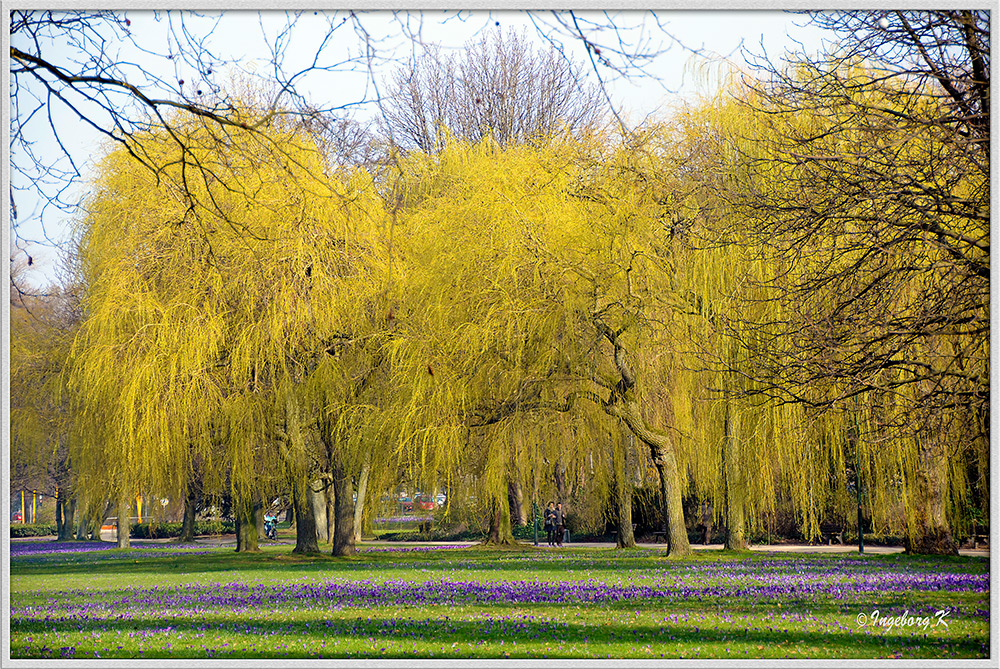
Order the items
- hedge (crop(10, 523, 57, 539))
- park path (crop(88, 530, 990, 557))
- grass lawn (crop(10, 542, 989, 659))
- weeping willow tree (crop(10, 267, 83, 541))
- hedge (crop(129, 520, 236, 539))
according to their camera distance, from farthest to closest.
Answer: hedge (crop(129, 520, 236, 539)) < hedge (crop(10, 523, 57, 539)) < park path (crop(88, 530, 990, 557)) < weeping willow tree (crop(10, 267, 83, 541)) < grass lawn (crop(10, 542, 989, 659))

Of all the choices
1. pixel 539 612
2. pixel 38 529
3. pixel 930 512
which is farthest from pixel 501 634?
pixel 38 529

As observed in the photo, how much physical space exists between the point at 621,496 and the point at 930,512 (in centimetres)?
548

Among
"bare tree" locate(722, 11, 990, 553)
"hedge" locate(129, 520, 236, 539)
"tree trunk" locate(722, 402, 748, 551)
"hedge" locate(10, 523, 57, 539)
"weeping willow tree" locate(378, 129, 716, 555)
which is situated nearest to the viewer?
"bare tree" locate(722, 11, 990, 553)

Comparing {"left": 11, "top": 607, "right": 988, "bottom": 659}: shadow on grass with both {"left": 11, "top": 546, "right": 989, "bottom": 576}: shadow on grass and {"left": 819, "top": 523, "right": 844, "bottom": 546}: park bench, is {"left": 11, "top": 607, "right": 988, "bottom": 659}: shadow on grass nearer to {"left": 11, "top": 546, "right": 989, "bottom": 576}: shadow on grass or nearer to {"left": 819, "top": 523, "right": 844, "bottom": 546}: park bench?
{"left": 11, "top": 546, "right": 989, "bottom": 576}: shadow on grass

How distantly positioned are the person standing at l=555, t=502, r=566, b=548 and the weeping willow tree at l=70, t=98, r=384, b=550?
27.1 feet

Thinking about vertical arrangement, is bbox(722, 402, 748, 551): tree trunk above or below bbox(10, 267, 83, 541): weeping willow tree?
below

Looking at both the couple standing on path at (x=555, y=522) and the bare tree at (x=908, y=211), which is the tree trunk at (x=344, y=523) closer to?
the couple standing on path at (x=555, y=522)

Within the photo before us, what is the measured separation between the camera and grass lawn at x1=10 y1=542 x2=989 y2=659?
243 inches

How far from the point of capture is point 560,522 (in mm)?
21156

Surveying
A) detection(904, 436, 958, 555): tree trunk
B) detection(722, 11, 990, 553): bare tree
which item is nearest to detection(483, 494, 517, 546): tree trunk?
detection(904, 436, 958, 555): tree trunk

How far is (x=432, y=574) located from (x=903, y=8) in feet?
29.4

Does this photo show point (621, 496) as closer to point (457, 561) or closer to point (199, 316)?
point (457, 561)

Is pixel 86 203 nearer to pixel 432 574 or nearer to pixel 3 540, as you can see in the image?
pixel 432 574

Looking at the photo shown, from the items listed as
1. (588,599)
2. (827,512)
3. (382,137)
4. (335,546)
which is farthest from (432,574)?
(827,512)
